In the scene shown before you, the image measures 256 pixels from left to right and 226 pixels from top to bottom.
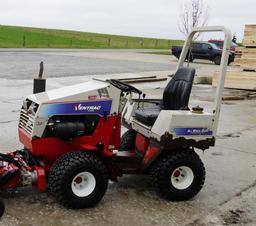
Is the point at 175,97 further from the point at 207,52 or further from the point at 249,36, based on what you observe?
the point at 207,52

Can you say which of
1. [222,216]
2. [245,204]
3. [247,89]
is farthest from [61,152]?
[247,89]

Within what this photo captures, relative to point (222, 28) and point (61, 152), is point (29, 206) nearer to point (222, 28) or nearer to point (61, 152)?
point (61, 152)

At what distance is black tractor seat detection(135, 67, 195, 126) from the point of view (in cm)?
510

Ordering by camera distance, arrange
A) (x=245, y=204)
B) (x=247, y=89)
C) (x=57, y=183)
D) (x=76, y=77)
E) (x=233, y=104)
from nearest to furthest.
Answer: (x=57, y=183)
(x=245, y=204)
(x=233, y=104)
(x=247, y=89)
(x=76, y=77)

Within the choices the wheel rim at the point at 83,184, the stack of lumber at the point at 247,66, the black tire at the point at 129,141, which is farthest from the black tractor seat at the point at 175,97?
the stack of lumber at the point at 247,66

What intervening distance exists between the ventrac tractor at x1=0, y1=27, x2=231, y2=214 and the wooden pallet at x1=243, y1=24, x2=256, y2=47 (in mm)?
10232

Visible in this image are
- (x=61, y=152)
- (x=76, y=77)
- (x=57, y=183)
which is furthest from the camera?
(x=76, y=77)

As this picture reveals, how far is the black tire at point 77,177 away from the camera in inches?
168

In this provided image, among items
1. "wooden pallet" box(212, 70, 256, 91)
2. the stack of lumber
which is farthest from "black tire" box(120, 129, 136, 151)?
the stack of lumber

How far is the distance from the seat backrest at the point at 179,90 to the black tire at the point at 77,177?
1.22 metres

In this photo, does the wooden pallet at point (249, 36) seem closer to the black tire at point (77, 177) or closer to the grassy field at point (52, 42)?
the black tire at point (77, 177)

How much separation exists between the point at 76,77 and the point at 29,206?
1249cm

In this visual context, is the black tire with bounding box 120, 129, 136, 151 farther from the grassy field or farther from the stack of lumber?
the grassy field

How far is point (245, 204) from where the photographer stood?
4.94 meters
